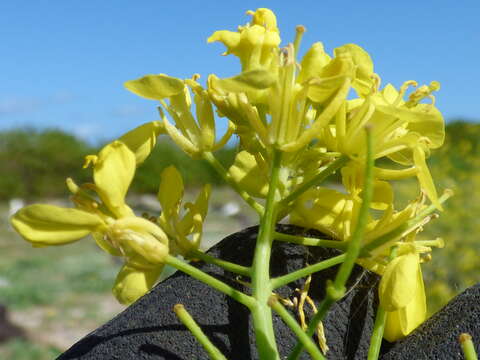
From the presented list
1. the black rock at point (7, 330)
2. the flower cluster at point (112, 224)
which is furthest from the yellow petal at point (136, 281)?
the black rock at point (7, 330)

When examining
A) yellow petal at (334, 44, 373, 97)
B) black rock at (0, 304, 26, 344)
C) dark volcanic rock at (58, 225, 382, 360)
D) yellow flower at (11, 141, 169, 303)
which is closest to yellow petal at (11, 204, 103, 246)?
yellow flower at (11, 141, 169, 303)

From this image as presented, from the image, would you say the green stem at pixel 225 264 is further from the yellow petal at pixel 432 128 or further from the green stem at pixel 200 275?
the yellow petal at pixel 432 128

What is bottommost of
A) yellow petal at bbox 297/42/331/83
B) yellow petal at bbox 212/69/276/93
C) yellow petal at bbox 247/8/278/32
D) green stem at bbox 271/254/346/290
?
green stem at bbox 271/254/346/290

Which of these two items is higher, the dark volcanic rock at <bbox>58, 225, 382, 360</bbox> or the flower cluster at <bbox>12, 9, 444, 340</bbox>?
the flower cluster at <bbox>12, 9, 444, 340</bbox>

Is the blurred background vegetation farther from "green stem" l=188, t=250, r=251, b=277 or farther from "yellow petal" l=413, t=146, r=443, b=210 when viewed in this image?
"green stem" l=188, t=250, r=251, b=277

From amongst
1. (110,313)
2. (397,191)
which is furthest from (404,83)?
→ (110,313)

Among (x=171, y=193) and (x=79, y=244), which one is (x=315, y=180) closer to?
(x=171, y=193)

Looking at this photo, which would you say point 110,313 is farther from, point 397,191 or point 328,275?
point 328,275
